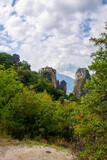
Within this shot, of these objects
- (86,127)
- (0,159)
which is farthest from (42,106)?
(86,127)

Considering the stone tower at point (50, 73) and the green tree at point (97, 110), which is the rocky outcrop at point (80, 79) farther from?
the green tree at point (97, 110)

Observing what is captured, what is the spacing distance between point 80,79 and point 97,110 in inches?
2980

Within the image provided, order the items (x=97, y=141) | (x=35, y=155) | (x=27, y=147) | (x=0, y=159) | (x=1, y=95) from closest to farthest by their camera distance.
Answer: (x=97, y=141), (x=0, y=159), (x=35, y=155), (x=27, y=147), (x=1, y=95)

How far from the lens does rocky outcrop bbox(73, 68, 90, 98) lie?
72456 millimetres

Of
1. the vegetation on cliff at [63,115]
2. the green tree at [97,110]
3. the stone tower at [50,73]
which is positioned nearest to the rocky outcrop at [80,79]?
the stone tower at [50,73]

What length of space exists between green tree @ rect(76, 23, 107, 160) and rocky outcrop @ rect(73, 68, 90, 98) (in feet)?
222

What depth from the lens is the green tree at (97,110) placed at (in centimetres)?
388

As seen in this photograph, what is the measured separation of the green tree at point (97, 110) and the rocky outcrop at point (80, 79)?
222ft

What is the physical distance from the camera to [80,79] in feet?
257

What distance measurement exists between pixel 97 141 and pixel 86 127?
0.52 m

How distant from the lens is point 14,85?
8.86 metres

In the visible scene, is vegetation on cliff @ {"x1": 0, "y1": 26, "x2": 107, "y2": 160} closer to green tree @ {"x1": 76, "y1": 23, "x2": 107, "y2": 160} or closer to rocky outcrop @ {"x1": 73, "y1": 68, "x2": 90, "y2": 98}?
green tree @ {"x1": 76, "y1": 23, "x2": 107, "y2": 160}

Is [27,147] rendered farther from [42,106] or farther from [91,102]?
[91,102]

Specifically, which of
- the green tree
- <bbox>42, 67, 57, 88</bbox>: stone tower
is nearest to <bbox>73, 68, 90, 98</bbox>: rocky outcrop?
<bbox>42, 67, 57, 88</bbox>: stone tower
